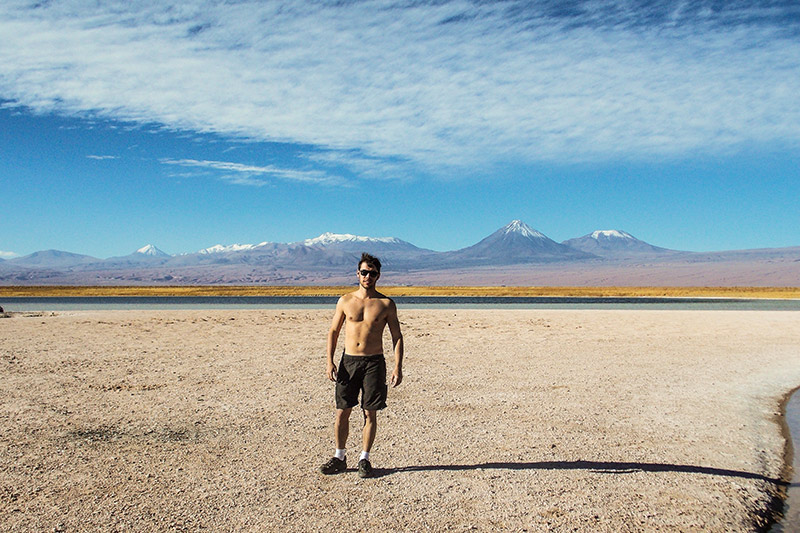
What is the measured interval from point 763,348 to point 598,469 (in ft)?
44.8

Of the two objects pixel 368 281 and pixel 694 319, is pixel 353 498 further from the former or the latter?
pixel 694 319

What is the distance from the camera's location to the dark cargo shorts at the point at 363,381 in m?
6.14

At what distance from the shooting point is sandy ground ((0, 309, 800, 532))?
553 centimetres

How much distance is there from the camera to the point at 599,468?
22.2ft

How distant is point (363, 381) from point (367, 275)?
1.09 m

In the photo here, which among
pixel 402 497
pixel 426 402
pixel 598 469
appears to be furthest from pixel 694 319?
pixel 402 497

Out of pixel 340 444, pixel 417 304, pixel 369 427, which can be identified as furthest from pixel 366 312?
pixel 417 304

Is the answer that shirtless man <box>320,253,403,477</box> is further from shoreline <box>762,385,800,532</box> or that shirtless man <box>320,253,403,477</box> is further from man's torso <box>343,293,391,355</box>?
shoreline <box>762,385,800,532</box>

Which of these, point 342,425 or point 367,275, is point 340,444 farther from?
point 367,275

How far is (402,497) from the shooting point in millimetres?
5855

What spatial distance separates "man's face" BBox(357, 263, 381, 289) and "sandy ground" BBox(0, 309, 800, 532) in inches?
80.0

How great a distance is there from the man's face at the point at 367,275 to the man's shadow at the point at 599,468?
6.78ft

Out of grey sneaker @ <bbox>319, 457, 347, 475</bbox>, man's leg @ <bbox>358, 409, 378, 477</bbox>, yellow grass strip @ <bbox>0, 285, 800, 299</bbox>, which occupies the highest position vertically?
man's leg @ <bbox>358, 409, 378, 477</bbox>

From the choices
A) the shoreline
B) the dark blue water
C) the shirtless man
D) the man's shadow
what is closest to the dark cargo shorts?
the shirtless man
